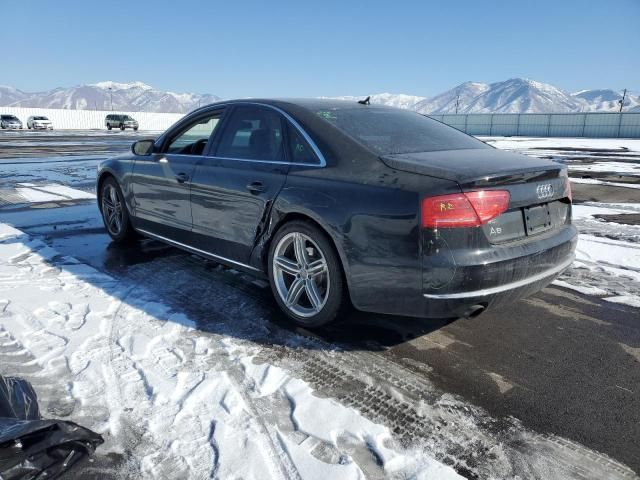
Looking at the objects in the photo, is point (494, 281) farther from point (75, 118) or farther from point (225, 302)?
point (75, 118)

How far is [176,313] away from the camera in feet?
11.6

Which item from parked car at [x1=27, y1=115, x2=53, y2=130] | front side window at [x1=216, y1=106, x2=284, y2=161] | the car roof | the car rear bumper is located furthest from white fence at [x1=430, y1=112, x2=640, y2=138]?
the car rear bumper

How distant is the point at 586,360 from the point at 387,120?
206 cm

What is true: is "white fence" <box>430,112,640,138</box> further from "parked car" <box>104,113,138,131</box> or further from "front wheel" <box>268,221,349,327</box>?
"front wheel" <box>268,221,349,327</box>

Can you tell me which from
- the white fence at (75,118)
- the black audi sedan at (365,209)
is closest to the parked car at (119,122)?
the white fence at (75,118)

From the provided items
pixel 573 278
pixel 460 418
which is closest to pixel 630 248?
pixel 573 278

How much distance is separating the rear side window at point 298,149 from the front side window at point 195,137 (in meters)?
0.99

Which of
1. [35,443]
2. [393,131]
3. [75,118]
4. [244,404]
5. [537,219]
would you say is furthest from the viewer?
[75,118]

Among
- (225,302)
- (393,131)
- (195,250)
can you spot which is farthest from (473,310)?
(195,250)

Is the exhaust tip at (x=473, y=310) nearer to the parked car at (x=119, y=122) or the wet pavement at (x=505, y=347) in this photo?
the wet pavement at (x=505, y=347)

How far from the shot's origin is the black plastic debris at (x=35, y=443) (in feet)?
5.76

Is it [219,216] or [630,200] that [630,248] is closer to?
[630,200]

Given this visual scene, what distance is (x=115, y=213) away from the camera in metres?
5.45

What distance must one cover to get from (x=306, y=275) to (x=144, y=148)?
8.48 ft
